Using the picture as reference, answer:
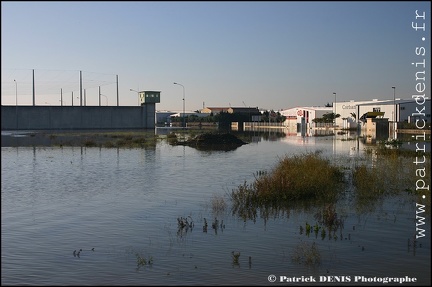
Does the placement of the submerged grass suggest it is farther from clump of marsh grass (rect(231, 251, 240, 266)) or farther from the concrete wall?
the concrete wall

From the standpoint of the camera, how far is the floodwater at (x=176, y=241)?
10617mm

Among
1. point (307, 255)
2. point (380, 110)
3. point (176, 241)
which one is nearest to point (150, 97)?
point (380, 110)

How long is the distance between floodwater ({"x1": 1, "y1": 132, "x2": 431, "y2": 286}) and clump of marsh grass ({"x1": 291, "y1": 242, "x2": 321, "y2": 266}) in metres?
0.14

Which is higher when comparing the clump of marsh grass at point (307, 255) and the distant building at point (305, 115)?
the distant building at point (305, 115)

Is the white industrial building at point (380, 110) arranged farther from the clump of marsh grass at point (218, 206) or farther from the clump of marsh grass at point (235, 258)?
the clump of marsh grass at point (235, 258)

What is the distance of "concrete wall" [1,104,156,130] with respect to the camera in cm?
9712

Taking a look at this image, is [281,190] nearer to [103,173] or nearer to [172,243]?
[172,243]

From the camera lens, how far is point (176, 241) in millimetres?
13422

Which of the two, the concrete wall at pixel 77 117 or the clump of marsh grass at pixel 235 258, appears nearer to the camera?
the clump of marsh grass at pixel 235 258

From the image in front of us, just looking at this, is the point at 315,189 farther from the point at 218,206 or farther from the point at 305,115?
the point at 305,115

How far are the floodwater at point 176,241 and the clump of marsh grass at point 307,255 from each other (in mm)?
138

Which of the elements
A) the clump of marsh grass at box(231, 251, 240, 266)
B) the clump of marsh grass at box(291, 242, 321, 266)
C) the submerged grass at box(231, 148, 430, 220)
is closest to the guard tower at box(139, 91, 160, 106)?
the submerged grass at box(231, 148, 430, 220)

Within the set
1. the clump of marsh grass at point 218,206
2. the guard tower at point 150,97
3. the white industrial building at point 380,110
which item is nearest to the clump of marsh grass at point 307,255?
the clump of marsh grass at point 218,206

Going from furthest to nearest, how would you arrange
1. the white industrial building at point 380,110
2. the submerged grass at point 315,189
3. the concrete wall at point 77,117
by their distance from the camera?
the white industrial building at point 380,110 → the concrete wall at point 77,117 → the submerged grass at point 315,189
